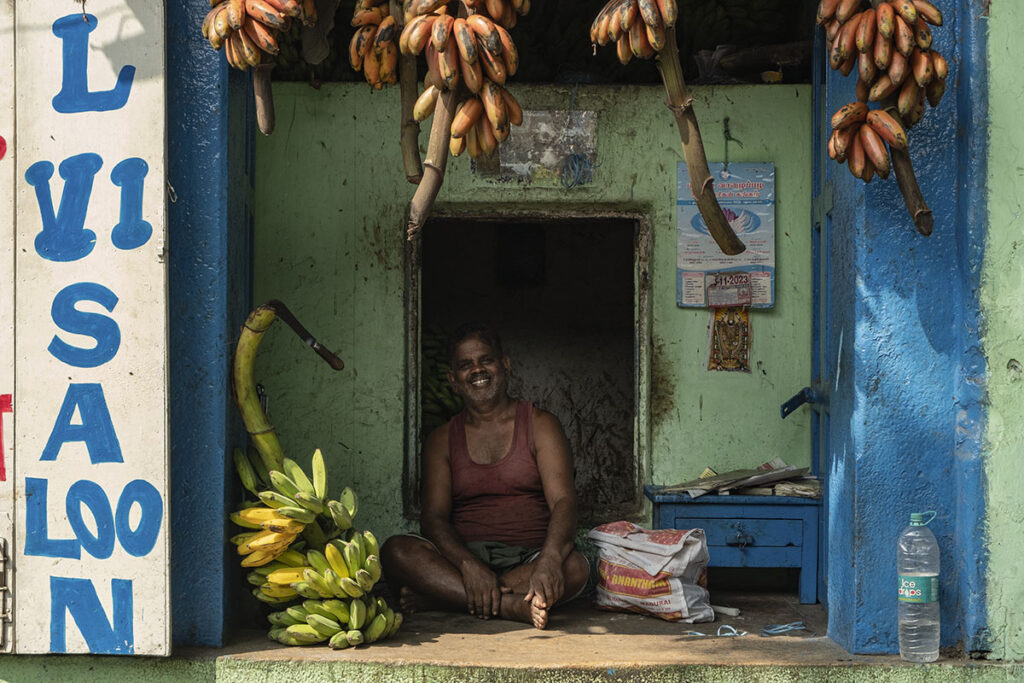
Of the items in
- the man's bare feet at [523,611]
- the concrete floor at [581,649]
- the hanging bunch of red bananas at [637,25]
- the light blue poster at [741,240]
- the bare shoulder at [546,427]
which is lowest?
the concrete floor at [581,649]

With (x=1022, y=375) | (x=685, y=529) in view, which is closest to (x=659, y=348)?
(x=685, y=529)

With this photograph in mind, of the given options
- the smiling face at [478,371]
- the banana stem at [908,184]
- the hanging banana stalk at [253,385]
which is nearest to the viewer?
the banana stem at [908,184]

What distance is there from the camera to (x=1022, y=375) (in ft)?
13.5

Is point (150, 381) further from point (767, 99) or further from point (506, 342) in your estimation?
point (506, 342)

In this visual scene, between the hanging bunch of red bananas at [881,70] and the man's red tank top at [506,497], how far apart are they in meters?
2.14

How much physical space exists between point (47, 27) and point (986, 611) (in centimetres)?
406

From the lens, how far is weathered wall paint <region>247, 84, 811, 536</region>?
5.59 m

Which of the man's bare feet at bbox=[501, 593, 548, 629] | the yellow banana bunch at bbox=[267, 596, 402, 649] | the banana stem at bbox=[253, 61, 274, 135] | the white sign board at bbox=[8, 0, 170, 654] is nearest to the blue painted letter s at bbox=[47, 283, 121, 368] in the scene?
the white sign board at bbox=[8, 0, 170, 654]

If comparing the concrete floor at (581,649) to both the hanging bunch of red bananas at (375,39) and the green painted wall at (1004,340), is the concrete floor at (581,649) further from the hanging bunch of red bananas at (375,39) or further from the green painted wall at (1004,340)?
the hanging bunch of red bananas at (375,39)

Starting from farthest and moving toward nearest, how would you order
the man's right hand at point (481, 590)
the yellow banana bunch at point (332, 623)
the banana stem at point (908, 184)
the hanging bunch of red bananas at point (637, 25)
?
the man's right hand at point (481, 590), the yellow banana bunch at point (332, 623), the banana stem at point (908, 184), the hanging bunch of red bananas at point (637, 25)

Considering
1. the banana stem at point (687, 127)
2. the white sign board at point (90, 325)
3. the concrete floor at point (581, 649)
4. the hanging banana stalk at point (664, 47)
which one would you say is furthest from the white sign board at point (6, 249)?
the banana stem at point (687, 127)

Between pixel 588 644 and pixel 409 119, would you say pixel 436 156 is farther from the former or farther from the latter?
pixel 588 644

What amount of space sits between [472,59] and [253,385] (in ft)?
5.84

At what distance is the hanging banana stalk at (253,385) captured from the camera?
4582 mm
